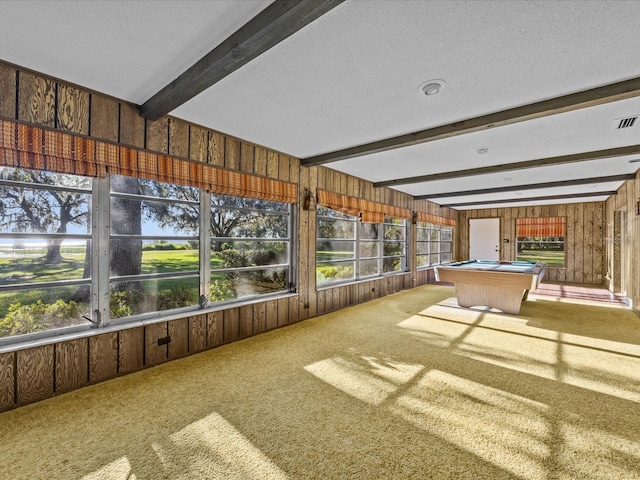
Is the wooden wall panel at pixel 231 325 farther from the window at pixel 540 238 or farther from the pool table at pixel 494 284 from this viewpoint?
the window at pixel 540 238

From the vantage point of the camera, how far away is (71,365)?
250 cm

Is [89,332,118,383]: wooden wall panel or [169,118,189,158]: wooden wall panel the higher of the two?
[169,118,189,158]: wooden wall panel

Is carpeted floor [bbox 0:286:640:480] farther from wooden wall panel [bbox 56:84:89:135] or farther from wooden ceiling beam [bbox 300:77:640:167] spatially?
wooden ceiling beam [bbox 300:77:640:167]

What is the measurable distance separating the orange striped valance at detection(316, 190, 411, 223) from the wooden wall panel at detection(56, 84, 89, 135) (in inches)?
121

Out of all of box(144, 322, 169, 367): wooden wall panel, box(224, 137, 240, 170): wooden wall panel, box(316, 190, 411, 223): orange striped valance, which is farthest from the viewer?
box(316, 190, 411, 223): orange striped valance

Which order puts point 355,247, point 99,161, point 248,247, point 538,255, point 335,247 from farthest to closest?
point 538,255, point 355,247, point 335,247, point 248,247, point 99,161

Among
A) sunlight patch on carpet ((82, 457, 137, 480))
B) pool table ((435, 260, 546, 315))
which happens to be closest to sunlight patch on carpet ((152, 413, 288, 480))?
sunlight patch on carpet ((82, 457, 137, 480))

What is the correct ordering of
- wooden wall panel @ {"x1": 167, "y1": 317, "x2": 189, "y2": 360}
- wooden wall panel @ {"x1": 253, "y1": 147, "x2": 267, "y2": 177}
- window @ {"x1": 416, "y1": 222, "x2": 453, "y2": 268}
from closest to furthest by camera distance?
wooden wall panel @ {"x1": 167, "y1": 317, "x2": 189, "y2": 360}, wooden wall panel @ {"x1": 253, "y1": 147, "x2": 267, "y2": 177}, window @ {"x1": 416, "y1": 222, "x2": 453, "y2": 268}

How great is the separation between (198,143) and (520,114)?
3207mm

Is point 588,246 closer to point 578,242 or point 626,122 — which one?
point 578,242

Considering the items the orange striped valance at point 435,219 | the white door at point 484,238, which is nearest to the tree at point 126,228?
the orange striped valance at point 435,219

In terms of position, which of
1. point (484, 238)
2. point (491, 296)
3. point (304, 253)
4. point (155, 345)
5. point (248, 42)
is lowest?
point (155, 345)

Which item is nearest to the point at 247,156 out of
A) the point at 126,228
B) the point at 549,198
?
the point at 126,228

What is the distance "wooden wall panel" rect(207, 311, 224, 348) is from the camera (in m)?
3.46
